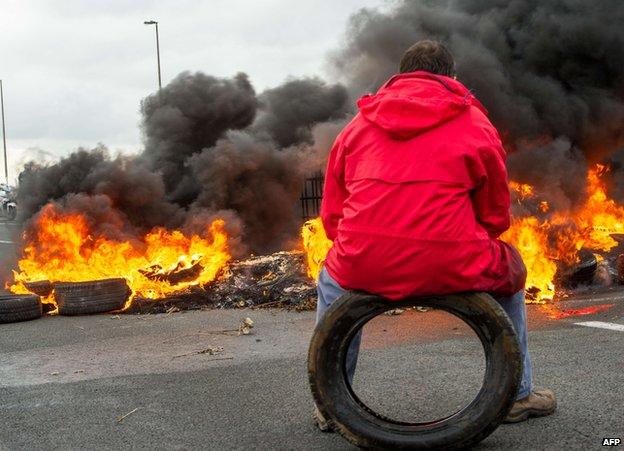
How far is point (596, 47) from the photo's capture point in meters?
15.2

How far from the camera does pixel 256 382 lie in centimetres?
488

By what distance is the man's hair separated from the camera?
334 centimetres

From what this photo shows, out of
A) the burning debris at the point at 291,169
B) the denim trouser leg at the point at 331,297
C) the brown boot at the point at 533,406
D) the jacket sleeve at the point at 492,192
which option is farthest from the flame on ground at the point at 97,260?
the jacket sleeve at the point at 492,192

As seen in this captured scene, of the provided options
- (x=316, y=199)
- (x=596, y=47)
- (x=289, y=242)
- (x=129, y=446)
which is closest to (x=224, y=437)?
(x=129, y=446)

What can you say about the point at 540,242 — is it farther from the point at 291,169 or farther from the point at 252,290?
the point at 291,169

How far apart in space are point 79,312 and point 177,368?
4037 millimetres

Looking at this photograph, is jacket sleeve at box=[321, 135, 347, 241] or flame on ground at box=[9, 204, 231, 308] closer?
jacket sleeve at box=[321, 135, 347, 241]

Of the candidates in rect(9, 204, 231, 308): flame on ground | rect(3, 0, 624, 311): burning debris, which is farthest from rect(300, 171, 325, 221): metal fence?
rect(9, 204, 231, 308): flame on ground

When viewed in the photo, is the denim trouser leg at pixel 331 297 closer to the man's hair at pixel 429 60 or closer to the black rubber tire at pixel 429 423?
the black rubber tire at pixel 429 423

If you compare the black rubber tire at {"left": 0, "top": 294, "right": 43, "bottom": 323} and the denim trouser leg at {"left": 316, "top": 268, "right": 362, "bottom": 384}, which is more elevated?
the denim trouser leg at {"left": 316, "top": 268, "right": 362, "bottom": 384}

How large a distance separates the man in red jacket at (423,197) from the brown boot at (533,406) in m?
0.74

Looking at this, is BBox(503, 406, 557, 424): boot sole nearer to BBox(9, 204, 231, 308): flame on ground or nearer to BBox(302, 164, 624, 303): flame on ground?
BBox(302, 164, 624, 303): flame on ground

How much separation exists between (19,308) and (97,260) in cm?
199

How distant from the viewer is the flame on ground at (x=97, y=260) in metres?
10.1
